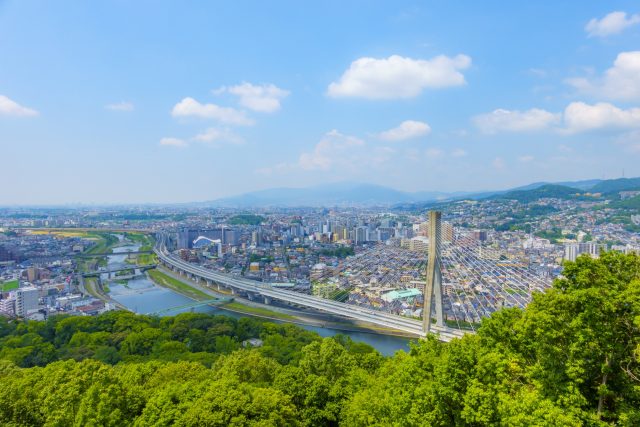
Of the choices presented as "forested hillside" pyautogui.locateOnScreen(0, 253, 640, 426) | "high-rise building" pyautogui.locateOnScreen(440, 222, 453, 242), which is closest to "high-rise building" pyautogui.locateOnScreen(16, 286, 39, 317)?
"forested hillside" pyautogui.locateOnScreen(0, 253, 640, 426)

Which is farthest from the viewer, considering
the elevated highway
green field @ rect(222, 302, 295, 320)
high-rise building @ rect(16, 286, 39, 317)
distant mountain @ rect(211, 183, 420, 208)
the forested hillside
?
distant mountain @ rect(211, 183, 420, 208)

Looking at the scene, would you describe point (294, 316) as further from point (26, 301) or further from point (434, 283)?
point (26, 301)

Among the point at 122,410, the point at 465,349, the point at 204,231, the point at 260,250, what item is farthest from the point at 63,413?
the point at 204,231

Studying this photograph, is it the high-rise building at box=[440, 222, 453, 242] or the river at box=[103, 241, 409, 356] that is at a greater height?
the high-rise building at box=[440, 222, 453, 242]

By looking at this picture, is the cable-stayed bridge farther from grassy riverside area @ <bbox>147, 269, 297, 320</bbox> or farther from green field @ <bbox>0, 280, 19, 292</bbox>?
green field @ <bbox>0, 280, 19, 292</bbox>

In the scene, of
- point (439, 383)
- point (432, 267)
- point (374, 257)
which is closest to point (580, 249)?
point (374, 257)
